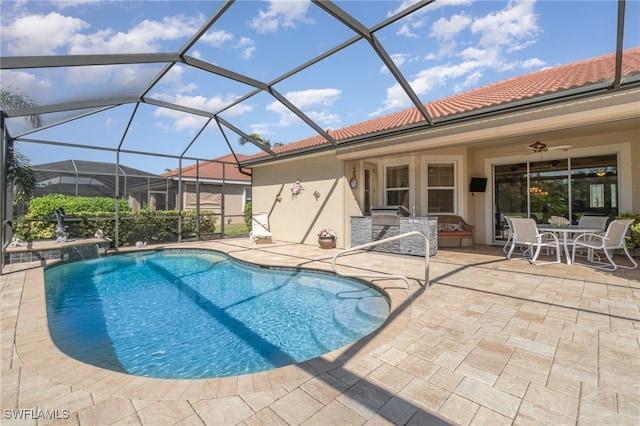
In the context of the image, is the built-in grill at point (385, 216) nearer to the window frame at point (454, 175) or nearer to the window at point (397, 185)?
the window at point (397, 185)

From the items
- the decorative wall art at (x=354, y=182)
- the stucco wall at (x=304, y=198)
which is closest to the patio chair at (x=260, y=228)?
the stucco wall at (x=304, y=198)

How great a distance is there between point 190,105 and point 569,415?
1059 centimetres

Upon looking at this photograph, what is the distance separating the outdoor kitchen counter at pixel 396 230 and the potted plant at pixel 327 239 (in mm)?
687

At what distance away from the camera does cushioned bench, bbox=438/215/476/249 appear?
9.65 meters

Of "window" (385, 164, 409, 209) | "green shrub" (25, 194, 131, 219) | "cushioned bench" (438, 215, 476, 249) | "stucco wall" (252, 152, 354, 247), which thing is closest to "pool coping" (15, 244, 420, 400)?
"stucco wall" (252, 152, 354, 247)

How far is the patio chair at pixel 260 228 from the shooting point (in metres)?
12.1

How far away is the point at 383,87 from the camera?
792 centimetres

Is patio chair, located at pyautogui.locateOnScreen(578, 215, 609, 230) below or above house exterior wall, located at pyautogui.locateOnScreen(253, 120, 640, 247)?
below

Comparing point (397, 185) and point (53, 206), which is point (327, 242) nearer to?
point (397, 185)

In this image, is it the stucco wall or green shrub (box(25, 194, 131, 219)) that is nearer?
green shrub (box(25, 194, 131, 219))

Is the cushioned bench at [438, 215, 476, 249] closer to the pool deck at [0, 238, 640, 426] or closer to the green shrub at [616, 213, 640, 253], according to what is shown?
the green shrub at [616, 213, 640, 253]

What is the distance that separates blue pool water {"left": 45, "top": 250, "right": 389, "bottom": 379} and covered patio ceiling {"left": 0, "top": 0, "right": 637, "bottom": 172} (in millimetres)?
4376

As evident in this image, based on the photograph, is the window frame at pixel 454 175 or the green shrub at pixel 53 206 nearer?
the green shrub at pixel 53 206

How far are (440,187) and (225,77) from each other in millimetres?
7800
